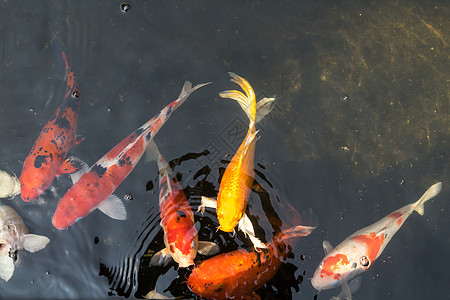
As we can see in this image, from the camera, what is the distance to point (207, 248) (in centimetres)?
457

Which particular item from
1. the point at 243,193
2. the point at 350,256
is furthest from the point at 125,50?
the point at 350,256

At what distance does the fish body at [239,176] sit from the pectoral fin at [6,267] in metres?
2.24

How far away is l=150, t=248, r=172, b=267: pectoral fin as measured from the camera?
4520mm

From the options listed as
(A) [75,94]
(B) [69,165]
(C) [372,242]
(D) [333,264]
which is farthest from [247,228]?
(A) [75,94]

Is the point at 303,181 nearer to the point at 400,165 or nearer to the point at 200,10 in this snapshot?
the point at 400,165

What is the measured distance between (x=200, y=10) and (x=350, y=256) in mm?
3206

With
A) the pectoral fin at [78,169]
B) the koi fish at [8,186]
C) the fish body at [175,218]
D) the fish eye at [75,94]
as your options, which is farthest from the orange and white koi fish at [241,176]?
the koi fish at [8,186]

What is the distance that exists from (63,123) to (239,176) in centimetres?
199

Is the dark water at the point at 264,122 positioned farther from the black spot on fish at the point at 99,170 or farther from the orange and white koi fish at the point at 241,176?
the black spot on fish at the point at 99,170

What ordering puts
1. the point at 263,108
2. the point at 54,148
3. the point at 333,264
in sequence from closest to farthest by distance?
the point at 333,264
the point at 54,148
the point at 263,108

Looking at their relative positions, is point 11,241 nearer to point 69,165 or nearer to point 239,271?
point 69,165

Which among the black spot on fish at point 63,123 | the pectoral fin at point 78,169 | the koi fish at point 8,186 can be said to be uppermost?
the black spot on fish at point 63,123

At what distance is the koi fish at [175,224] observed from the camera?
14.4 feet

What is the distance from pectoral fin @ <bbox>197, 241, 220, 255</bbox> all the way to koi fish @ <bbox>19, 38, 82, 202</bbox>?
158 cm
